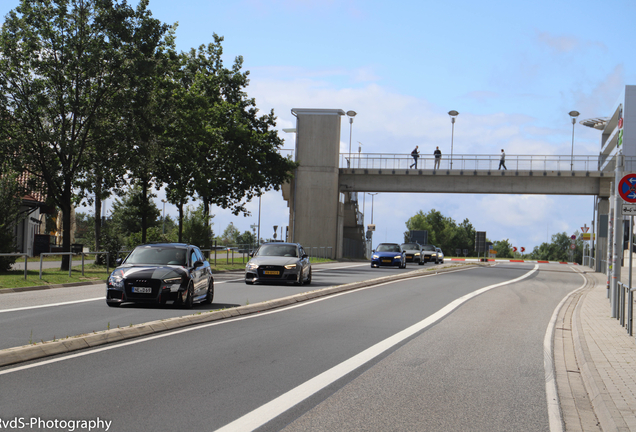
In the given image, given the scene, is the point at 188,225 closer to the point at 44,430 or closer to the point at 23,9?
the point at 23,9

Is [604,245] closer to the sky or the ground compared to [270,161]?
closer to the ground

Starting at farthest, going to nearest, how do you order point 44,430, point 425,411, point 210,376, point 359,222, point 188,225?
point 359,222 < point 188,225 < point 210,376 < point 425,411 < point 44,430

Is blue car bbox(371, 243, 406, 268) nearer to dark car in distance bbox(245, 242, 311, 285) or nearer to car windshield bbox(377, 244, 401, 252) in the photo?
car windshield bbox(377, 244, 401, 252)

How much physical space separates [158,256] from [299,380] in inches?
333

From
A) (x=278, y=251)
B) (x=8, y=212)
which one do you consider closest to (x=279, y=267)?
(x=278, y=251)

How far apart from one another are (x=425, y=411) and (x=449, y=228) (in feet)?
526

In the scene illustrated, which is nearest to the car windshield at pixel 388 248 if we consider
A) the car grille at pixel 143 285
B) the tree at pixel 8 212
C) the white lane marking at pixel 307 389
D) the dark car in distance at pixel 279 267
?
the dark car in distance at pixel 279 267

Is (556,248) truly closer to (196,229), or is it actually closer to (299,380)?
(196,229)

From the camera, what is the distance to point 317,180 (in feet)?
186

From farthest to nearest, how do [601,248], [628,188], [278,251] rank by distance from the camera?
[601,248] → [278,251] → [628,188]

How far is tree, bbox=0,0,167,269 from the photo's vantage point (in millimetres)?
26891

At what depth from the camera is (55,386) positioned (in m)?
6.55

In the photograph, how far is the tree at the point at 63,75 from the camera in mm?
26891

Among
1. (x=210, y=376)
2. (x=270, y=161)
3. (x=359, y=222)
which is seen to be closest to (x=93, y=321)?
(x=210, y=376)
